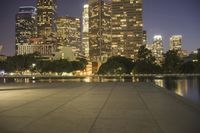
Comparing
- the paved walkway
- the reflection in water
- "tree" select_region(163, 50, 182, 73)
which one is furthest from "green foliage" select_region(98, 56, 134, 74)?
the paved walkway

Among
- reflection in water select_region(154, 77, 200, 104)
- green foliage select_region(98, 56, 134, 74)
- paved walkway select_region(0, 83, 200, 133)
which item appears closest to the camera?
paved walkway select_region(0, 83, 200, 133)

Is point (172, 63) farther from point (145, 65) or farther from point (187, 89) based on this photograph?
point (187, 89)

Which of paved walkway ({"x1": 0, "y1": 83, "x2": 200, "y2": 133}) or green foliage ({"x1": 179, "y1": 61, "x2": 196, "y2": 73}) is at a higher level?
green foliage ({"x1": 179, "y1": 61, "x2": 196, "y2": 73})

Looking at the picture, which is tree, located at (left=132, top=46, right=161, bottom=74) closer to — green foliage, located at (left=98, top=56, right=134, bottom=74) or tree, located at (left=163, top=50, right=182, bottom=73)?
tree, located at (left=163, top=50, right=182, bottom=73)

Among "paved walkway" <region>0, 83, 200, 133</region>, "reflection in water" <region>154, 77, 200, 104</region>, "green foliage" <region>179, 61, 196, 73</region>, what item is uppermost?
"green foliage" <region>179, 61, 196, 73</region>

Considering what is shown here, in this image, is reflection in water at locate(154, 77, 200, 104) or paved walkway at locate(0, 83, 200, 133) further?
reflection in water at locate(154, 77, 200, 104)

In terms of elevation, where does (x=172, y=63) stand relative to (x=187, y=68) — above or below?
above

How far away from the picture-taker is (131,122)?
1394 cm

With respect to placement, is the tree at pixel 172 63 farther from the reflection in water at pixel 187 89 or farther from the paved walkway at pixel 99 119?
the paved walkway at pixel 99 119

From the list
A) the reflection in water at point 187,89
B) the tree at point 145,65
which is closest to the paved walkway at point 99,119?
the reflection in water at point 187,89

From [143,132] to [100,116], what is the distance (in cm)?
390

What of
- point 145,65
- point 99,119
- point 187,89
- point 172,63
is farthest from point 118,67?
point 99,119

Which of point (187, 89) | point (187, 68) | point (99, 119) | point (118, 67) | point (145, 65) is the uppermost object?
point (145, 65)

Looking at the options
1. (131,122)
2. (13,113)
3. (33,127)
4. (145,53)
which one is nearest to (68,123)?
(33,127)
